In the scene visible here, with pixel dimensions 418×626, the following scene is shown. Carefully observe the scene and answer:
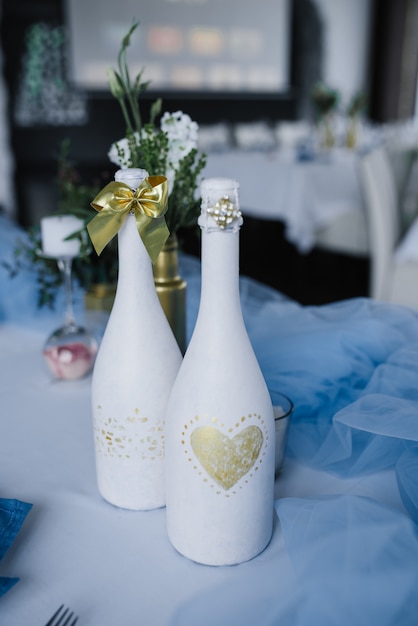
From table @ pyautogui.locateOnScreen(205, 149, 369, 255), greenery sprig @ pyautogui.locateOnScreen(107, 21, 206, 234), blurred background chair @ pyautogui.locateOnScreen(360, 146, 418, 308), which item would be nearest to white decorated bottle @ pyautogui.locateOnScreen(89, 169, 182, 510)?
greenery sprig @ pyautogui.locateOnScreen(107, 21, 206, 234)

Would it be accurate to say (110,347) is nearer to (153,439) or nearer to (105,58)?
(153,439)

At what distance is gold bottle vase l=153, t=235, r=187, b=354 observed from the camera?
80cm

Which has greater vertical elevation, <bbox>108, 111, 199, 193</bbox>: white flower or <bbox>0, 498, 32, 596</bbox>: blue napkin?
<bbox>108, 111, 199, 193</bbox>: white flower

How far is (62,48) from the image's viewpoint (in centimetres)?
695

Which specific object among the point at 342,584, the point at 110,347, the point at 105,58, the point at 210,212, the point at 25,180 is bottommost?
the point at 25,180

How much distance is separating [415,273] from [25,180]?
5.45 metres

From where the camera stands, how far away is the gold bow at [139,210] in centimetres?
52

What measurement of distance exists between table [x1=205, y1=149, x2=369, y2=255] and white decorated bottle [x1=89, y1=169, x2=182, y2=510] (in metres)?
2.81

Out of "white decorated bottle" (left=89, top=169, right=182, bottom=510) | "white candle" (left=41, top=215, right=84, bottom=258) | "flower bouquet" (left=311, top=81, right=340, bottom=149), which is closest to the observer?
"white decorated bottle" (left=89, top=169, right=182, bottom=510)

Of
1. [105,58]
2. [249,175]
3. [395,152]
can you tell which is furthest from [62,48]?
[395,152]

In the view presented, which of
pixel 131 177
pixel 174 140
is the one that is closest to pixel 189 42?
pixel 174 140

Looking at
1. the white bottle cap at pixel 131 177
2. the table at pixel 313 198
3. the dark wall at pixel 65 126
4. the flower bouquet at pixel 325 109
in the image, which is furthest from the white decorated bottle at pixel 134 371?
the dark wall at pixel 65 126

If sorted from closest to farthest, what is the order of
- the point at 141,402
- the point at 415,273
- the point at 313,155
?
the point at 141,402, the point at 415,273, the point at 313,155

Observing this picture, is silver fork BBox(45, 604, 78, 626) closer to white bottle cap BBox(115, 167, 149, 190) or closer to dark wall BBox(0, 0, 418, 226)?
white bottle cap BBox(115, 167, 149, 190)
